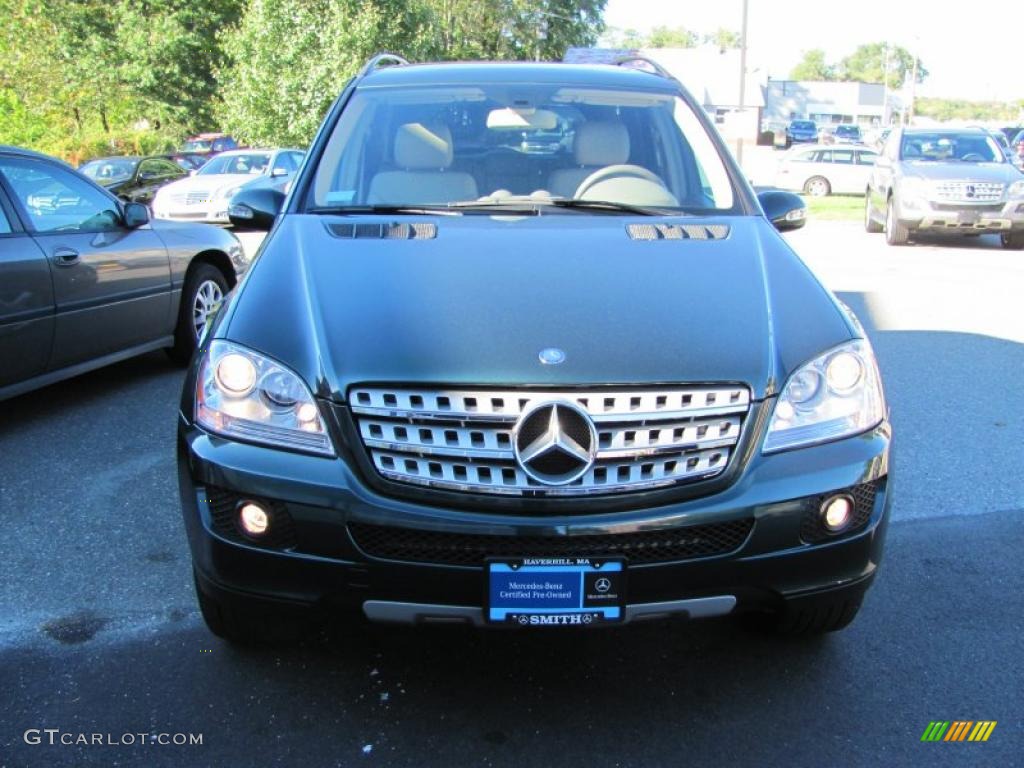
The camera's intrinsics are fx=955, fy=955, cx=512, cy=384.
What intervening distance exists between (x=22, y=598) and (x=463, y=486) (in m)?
1.96

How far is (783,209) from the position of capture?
382 cm

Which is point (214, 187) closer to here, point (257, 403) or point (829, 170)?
point (257, 403)

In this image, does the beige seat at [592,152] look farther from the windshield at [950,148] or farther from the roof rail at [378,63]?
the windshield at [950,148]

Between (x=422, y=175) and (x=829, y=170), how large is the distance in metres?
22.3

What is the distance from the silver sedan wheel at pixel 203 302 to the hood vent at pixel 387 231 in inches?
151

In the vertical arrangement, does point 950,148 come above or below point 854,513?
below

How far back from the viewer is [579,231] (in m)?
3.19

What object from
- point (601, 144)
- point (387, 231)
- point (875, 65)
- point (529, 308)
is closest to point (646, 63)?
point (601, 144)

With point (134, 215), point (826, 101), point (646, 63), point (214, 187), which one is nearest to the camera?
point (646, 63)

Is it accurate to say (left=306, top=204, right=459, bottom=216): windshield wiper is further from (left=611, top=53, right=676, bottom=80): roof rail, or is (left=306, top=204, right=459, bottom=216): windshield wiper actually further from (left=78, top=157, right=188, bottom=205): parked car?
(left=78, top=157, right=188, bottom=205): parked car

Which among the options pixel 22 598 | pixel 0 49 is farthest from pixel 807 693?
pixel 0 49

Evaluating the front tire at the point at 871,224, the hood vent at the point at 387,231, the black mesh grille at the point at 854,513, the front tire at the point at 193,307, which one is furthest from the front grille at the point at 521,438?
the front tire at the point at 871,224

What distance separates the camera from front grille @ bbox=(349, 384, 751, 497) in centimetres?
231

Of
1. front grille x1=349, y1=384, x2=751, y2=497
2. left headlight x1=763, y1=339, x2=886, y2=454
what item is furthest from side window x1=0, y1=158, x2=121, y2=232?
left headlight x1=763, y1=339, x2=886, y2=454
